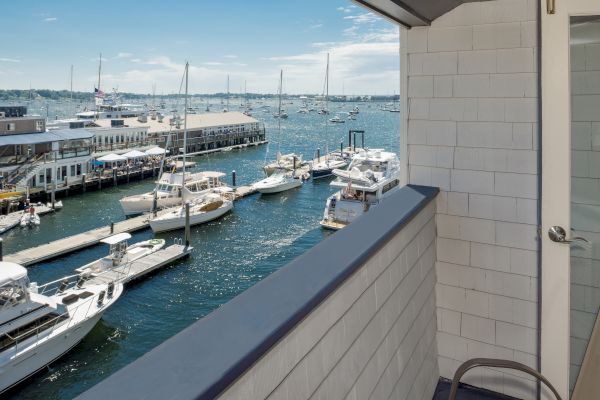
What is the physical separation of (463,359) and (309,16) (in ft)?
177

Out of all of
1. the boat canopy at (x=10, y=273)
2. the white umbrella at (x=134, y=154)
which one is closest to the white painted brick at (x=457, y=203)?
the boat canopy at (x=10, y=273)

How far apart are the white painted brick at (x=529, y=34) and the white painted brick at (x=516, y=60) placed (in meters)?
0.02

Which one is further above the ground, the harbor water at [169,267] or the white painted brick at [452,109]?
the white painted brick at [452,109]

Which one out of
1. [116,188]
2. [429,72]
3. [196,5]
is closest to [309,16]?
[196,5]

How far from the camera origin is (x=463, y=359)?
2.06 m

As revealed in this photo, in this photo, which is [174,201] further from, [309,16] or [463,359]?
[309,16]

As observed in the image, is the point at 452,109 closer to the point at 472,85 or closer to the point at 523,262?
the point at 472,85

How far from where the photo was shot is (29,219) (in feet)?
49.2

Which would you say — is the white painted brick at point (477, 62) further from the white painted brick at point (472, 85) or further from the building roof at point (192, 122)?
the building roof at point (192, 122)

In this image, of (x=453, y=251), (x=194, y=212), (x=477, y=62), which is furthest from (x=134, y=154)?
(x=477, y=62)

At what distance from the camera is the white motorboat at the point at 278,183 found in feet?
62.0

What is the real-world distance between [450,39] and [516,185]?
0.67 m

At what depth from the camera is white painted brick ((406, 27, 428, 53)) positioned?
1939 millimetres

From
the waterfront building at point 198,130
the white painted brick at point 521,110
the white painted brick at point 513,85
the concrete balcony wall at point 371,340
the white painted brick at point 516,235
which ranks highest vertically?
the waterfront building at point 198,130
